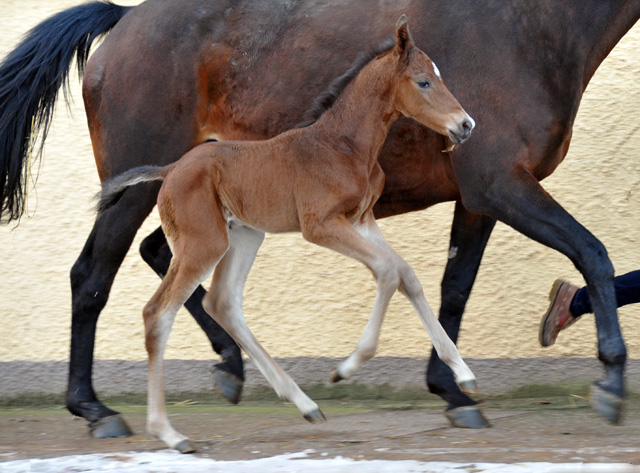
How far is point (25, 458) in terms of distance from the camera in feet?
11.3

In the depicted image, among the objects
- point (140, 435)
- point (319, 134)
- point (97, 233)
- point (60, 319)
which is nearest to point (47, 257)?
point (60, 319)

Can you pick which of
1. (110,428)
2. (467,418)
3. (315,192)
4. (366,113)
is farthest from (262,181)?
(467,418)

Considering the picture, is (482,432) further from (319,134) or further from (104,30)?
(104,30)

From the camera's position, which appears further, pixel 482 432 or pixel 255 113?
pixel 255 113

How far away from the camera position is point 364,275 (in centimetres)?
523

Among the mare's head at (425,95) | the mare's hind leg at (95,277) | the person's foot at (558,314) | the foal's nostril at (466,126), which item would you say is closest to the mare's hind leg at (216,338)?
the mare's hind leg at (95,277)

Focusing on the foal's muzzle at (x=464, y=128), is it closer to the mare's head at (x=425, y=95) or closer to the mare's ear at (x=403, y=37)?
the mare's head at (x=425, y=95)

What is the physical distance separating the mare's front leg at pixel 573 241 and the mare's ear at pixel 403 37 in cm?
62

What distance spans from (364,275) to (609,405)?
2045 mm

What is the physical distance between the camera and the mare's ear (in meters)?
3.44

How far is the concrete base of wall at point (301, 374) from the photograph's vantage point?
16.2ft

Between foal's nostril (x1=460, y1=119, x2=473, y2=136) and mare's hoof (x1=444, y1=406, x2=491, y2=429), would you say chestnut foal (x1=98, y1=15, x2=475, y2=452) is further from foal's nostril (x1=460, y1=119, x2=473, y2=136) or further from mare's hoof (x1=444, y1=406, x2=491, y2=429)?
mare's hoof (x1=444, y1=406, x2=491, y2=429)

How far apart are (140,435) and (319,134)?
1549 millimetres

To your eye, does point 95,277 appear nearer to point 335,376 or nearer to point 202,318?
point 202,318
